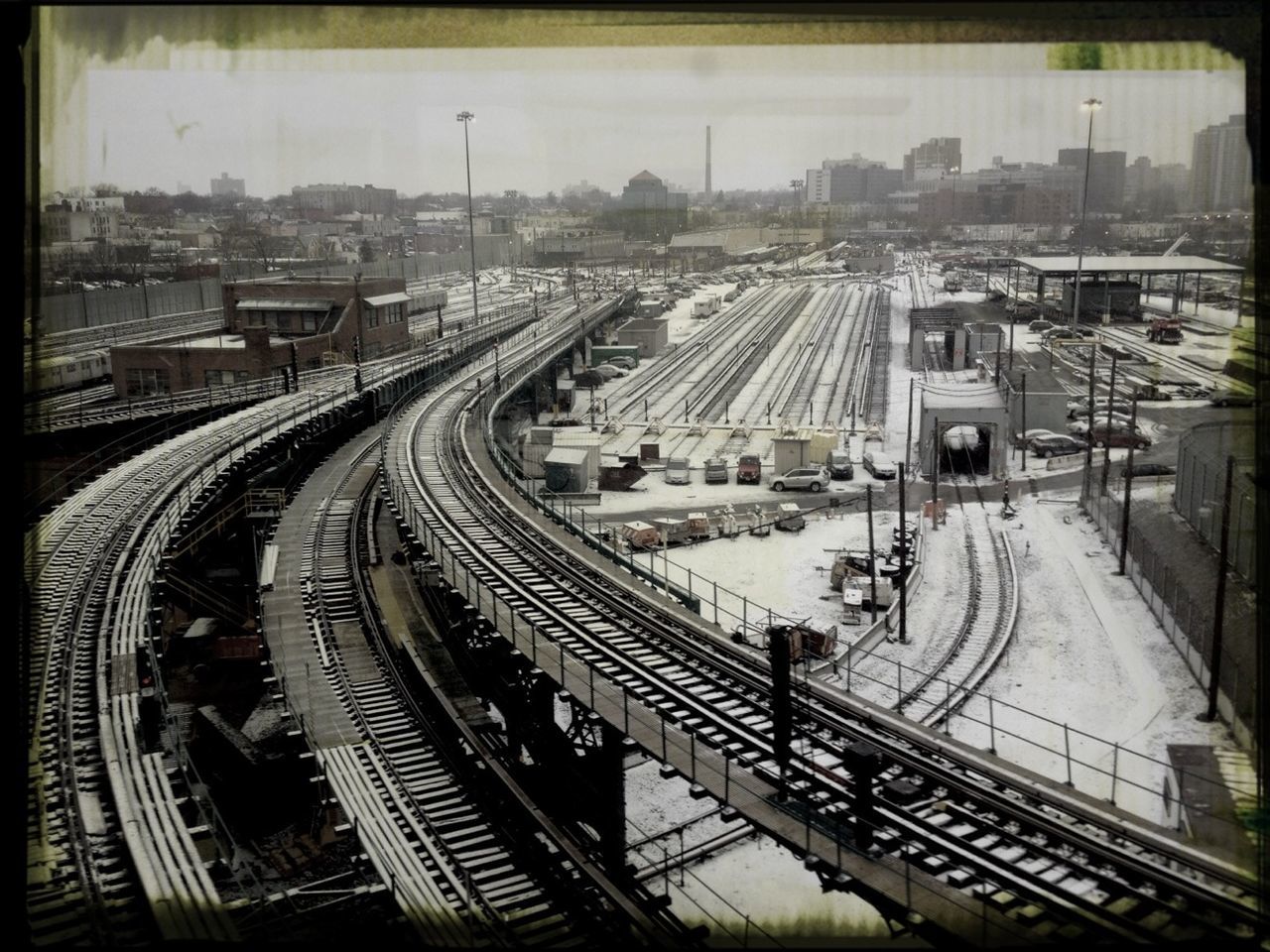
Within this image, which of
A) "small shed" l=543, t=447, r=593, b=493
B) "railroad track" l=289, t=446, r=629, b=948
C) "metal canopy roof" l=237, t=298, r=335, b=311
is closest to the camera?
"railroad track" l=289, t=446, r=629, b=948

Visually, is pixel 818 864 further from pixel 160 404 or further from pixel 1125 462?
pixel 160 404

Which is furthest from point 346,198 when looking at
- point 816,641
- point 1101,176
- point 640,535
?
point 640,535

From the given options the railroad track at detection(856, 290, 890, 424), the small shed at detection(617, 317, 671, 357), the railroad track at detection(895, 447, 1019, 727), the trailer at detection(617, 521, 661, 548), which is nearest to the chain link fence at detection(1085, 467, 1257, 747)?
the railroad track at detection(895, 447, 1019, 727)

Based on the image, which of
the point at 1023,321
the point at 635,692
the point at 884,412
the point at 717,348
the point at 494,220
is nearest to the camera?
the point at 494,220

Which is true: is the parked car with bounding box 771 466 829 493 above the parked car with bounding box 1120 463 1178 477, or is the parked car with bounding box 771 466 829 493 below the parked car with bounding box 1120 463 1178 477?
below

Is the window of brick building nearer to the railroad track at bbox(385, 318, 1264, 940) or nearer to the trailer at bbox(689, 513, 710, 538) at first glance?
the trailer at bbox(689, 513, 710, 538)

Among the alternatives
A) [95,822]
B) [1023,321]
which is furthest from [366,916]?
[1023,321]
